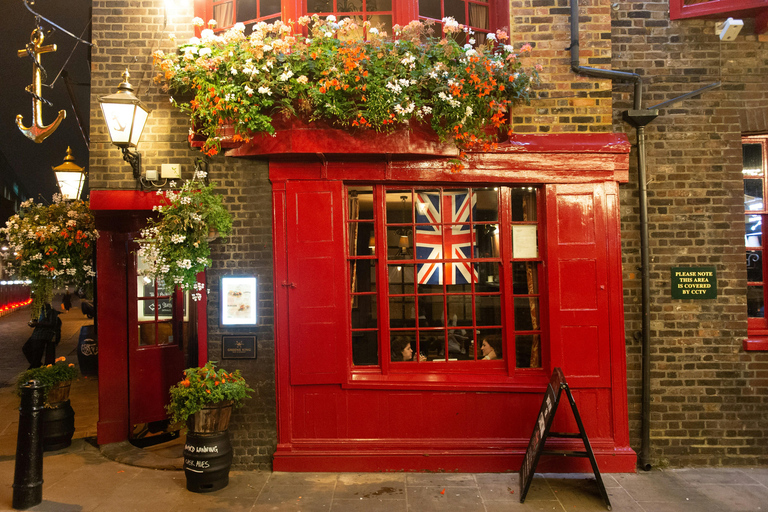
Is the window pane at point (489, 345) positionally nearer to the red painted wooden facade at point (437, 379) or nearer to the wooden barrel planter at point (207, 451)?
the red painted wooden facade at point (437, 379)

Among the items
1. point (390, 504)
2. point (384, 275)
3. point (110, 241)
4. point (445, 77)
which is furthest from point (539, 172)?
point (110, 241)

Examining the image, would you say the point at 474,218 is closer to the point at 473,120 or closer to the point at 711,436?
the point at 473,120

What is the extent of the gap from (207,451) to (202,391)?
612 mm

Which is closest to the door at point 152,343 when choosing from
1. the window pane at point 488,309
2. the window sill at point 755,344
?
the window pane at point 488,309

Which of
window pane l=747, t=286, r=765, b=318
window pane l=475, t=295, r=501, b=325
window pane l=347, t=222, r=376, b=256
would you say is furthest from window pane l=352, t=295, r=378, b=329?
window pane l=747, t=286, r=765, b=318

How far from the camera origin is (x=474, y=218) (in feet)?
18.7

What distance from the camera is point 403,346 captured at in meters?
5.69

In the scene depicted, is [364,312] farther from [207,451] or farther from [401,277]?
[207,451]

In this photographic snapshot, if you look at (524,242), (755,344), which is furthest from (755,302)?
(524,242)

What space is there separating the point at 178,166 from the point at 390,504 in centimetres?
433

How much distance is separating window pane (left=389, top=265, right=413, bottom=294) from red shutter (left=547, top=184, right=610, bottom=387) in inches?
63.9

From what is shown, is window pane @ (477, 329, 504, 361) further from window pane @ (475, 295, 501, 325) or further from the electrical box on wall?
the electrical box on wall

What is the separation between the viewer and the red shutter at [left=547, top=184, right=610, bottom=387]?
5387 mm

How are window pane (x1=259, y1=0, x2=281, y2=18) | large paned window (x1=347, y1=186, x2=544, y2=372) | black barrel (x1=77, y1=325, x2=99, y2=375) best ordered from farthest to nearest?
black barrel (x1=77, y1=325, x2=99, y2=375) < window pane (x1=259, y1=0, x2=281, y2=18) < large paned window (x1=347, y1=186, x2=544, y2=372)
